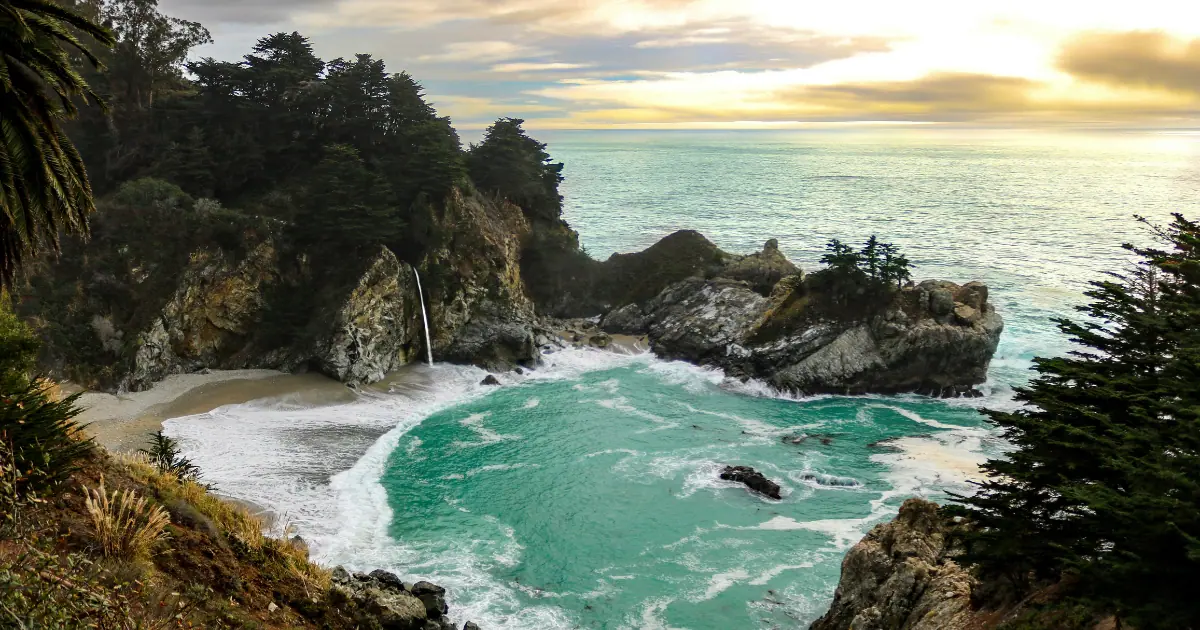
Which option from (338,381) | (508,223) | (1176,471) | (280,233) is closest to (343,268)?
(280,233)

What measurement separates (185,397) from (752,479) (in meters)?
29.0

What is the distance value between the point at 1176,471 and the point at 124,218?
49217 mm

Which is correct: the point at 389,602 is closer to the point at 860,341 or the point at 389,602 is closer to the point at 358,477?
the point at 358,477

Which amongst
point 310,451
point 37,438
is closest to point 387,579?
point 37,438

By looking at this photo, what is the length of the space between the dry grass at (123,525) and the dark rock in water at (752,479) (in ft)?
82.3

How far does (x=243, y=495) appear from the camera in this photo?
2916 centimetres

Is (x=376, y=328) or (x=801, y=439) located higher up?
(x=376, y=328)

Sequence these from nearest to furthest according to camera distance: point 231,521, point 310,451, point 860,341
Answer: point 231,521, point 310,451, point 860,341

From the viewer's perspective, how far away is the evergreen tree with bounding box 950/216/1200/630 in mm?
11672

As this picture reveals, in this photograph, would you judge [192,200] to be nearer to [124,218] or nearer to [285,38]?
[124,218]

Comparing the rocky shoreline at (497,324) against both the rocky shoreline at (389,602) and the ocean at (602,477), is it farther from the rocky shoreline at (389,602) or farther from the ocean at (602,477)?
the rocky shoreline at (389,602)

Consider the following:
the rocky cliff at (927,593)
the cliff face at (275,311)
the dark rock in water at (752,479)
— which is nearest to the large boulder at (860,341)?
the dark rock in water at (752,479)

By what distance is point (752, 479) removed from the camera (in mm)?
33062

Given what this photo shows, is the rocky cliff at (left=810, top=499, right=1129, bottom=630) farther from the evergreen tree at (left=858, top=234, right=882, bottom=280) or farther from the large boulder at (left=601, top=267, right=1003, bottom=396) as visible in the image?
the evergreen tree at (left=858, top=234, right=882, bottom=280)
